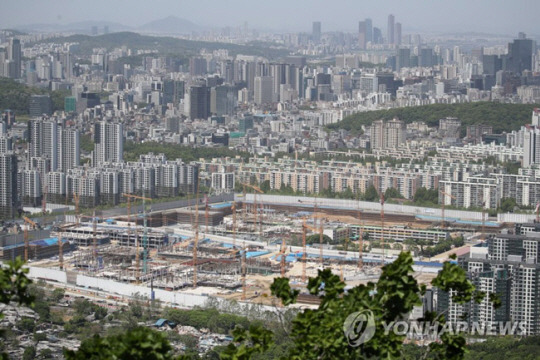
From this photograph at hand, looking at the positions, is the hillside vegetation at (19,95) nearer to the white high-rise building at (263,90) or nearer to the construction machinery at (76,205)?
the white high-rise building at (263,90)

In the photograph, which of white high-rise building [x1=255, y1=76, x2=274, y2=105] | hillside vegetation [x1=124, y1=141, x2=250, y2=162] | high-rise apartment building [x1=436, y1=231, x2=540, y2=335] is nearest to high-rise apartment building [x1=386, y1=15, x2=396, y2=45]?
white high-rise building [x1=255, y1=76, x2=274, y2=105]

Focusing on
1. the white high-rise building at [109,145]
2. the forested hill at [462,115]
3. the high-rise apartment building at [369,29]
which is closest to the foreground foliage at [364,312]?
the white high-rise building at [109,145]

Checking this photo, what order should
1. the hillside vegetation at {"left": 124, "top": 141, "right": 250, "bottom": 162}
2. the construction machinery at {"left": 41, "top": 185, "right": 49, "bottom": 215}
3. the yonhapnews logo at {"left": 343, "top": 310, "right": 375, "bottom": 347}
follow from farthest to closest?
the hillside vegetation at {"left": 124, "top": 141, "right": 250, "bottom": 162} → the construction machinery at {"left": 41, "top": 185, "right": 49, "bottom": 215} → the yonhapnews logo at {"left": 343, "top": 310, "right": 375, "bottom": 347}

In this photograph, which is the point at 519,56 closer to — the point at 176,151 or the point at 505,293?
the point at 176,151

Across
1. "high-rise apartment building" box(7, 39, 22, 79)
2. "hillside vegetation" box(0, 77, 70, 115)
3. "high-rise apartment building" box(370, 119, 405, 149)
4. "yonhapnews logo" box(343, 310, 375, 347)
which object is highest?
"high-rise apartment building" box(7, 39, 22, 79)

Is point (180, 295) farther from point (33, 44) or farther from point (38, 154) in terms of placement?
point (33, 44)

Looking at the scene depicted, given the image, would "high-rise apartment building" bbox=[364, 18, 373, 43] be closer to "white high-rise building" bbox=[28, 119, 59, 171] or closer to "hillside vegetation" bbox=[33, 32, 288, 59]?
"hillside vegetation" bbox=[33, 32, 288, 59]

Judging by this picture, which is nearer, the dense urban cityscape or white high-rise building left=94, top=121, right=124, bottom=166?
the dense urban cityscape

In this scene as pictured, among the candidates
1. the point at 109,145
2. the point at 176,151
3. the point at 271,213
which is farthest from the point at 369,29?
the point at 271,213
